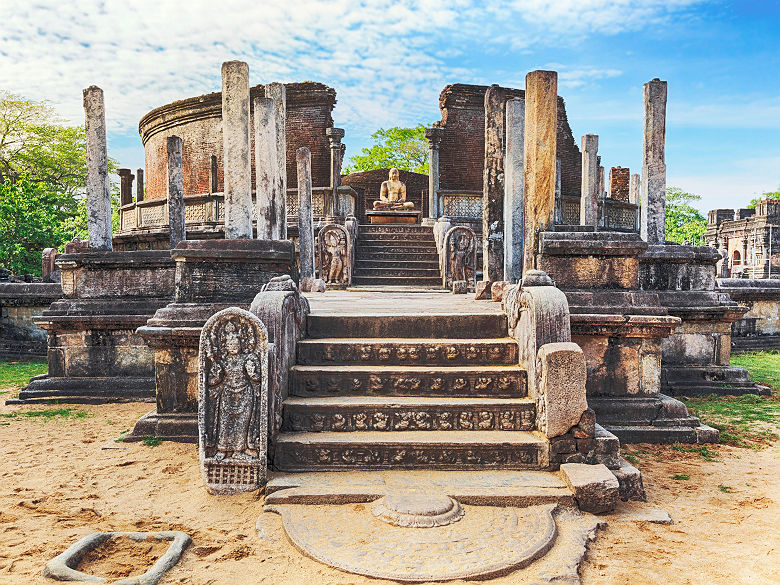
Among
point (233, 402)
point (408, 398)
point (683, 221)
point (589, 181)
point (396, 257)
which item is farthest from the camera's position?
point (683, 221)

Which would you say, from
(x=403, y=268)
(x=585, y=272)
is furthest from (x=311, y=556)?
(x=403, y=268)

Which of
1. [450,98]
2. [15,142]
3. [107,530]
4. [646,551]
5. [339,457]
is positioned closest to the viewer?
[646,551]

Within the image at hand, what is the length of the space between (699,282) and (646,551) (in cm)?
503

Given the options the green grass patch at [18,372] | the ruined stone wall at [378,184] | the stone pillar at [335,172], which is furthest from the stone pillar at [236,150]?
the ruined stone wall at [378,184]

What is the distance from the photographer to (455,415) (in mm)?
4402

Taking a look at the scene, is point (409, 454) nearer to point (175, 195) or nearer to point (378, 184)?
point (175, 195)

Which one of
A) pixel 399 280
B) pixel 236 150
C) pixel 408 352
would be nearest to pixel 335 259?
pixel 399 280

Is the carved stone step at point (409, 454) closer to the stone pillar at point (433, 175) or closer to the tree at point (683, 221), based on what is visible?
the stone pillar at point (433, 175)

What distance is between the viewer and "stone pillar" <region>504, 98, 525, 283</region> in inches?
319

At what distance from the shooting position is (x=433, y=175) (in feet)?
63.3

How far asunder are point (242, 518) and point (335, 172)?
53.3 ft

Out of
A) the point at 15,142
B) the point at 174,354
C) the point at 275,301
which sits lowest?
the point at 174,354

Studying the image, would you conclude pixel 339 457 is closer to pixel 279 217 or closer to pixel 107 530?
pixel 107 530

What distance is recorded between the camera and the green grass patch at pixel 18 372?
28.5 feet
